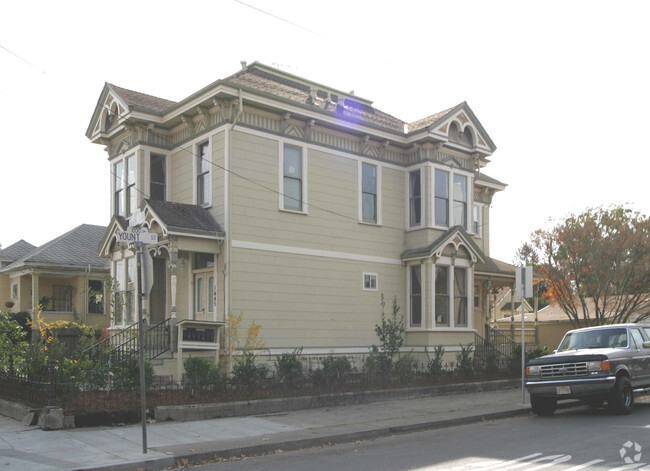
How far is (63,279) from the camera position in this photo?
30.0m

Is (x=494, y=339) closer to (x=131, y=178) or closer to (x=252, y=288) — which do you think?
(x=252, y=288)

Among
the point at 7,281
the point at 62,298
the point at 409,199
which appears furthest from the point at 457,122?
the point at 7,281

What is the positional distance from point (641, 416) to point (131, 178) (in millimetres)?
14575

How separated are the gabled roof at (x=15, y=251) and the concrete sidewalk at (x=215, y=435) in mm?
22947

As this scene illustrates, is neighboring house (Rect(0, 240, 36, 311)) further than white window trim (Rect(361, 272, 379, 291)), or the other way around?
neighboring house (Rect(0, 240, 36, 311))

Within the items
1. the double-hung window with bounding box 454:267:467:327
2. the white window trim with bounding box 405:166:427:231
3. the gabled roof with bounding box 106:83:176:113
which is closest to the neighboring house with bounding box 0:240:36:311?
the gabled roof with bounding box 106:83:176:113

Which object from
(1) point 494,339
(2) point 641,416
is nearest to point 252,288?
(2) point 641,416

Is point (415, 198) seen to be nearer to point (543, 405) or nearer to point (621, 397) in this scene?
point (543, 405)

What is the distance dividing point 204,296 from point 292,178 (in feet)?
13.5

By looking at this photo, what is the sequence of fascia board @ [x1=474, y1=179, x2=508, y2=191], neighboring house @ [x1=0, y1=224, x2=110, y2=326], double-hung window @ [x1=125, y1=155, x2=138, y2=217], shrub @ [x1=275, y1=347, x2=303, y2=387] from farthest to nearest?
neighboring house @ [x1=0, y1=224, x2=110, y2=326] → fascia board @ [x1=474, y1=179, x2=508, y2=191] → double-hung window @ [x1=125, y1=155, x2=138, y2=217] → shrub @ [x1=275, y1=347, x2=303, y2=387]

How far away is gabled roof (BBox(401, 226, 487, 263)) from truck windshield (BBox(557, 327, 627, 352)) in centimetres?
636

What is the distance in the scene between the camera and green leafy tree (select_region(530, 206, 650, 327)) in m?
21.7

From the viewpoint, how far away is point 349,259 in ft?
64.3

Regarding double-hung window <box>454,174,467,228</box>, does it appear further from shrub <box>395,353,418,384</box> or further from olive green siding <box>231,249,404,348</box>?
shrub <box>395,353,418,384</box>
